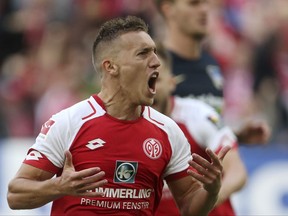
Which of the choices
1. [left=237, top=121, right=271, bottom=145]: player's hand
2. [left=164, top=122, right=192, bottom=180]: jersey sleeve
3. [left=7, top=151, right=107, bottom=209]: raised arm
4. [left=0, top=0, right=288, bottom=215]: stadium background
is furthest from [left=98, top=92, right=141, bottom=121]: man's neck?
[left=0, top=0, right=288, bottom=215]: stadium background

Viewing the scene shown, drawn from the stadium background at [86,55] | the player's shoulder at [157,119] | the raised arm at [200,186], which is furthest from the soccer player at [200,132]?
the stadium background at [86,55]

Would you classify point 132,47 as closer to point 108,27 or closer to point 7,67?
point 108,27

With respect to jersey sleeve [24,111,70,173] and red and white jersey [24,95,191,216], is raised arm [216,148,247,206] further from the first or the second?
jersey sleeve [24,111,70,173]

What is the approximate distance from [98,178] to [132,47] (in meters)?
0.97

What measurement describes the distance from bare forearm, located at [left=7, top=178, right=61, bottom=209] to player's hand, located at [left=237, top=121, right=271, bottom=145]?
2836mm

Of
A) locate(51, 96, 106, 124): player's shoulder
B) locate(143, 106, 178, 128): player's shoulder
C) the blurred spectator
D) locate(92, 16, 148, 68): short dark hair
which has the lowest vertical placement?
the blurred spectator

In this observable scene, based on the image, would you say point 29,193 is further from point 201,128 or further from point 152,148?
point 201,128

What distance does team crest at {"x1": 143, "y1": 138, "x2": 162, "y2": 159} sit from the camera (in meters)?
6.09

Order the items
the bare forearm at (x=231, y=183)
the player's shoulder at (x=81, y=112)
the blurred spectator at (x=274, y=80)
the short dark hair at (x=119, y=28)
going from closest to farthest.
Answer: the player's shoulder at (x=81, y=112) < the short dark hair at (x=119, y=28) < the bare forearm at (x=231, y=183) < the blurred spectator at (x=274, y=80)

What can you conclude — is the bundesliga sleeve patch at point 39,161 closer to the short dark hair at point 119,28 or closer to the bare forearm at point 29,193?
the bare forearm at point 29,193

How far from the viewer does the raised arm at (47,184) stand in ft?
18.1

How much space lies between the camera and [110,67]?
244 inches

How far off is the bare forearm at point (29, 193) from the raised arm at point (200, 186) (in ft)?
2.79

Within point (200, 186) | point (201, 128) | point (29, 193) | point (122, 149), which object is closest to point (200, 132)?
point (201, 128)
